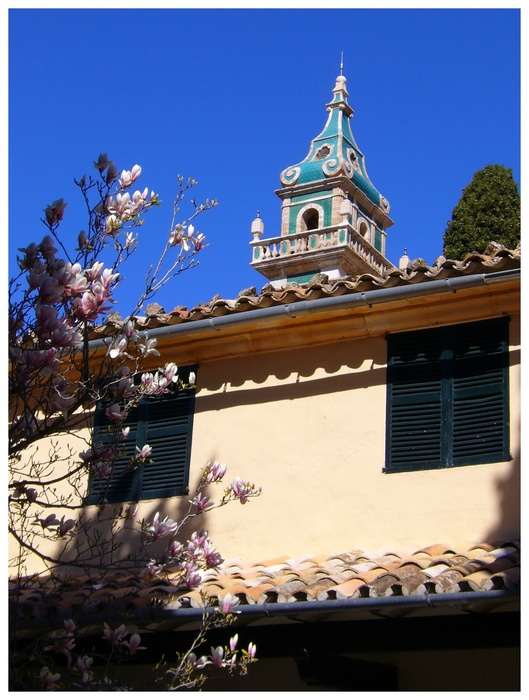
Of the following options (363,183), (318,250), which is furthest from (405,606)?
(363,183)

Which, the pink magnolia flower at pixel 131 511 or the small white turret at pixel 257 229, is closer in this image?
the pink magnolia flower at pixel 131 511

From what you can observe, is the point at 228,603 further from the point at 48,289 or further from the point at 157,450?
the point at 157,450

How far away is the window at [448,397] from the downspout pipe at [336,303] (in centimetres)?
45

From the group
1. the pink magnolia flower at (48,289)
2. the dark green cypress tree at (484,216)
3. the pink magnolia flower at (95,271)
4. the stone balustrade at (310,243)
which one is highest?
the stone balustrade at (310,243)

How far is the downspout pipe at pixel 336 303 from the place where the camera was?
8.56 metres

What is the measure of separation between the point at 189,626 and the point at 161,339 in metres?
2.89

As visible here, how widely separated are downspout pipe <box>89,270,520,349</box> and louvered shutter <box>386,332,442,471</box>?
48 centimetres

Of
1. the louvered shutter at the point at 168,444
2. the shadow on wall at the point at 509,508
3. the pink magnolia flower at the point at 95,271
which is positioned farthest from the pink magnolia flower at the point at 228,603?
the louvered shutter at the point at 168,444

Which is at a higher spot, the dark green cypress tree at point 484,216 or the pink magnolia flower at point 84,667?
the dark green cypress tree at point 484,216

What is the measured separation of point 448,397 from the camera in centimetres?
884

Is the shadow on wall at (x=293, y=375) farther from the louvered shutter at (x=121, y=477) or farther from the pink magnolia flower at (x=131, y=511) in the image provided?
the pink magnolia flower at (x=131, y=511)

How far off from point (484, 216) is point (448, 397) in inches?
362
